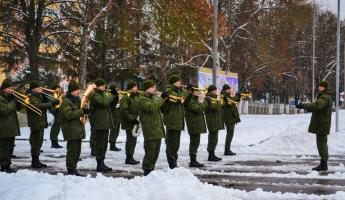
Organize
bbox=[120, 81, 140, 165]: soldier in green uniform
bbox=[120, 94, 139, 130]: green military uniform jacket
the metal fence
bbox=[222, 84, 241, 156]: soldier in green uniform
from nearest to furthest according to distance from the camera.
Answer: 1. bbox=[120, 81, 140, 165]: soldier in green uniform
2. bbox=[120, 94, 139, 130]: green military uniform jacket
3. bbox=[222, 84, 241, 156]: soldier in green uniform
4. the metal fence

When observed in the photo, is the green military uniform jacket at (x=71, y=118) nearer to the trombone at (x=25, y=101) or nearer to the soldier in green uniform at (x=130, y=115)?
the trombone at (x=25, y=101)

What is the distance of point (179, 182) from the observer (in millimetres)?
8133

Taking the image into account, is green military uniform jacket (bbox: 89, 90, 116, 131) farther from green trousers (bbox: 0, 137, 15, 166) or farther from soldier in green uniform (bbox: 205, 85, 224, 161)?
soldier in green uniform (bbox: 205, 85, 224, 161)

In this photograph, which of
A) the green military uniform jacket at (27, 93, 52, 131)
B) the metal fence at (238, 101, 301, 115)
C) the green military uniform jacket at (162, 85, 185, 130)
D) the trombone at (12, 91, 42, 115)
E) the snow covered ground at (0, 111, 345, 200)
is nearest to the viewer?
the snow covered ground at (0, 111, 345, 200)

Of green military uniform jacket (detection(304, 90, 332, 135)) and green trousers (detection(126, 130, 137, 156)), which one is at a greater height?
green military uniform jacket (detection(304, 90, 332, 135))

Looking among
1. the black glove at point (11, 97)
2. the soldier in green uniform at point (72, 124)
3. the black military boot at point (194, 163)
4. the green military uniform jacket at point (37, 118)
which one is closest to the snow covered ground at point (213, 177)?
the black military boot at point (194, 163)

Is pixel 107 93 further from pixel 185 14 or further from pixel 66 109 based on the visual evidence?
pixel 185 14

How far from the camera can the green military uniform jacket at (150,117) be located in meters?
10.2

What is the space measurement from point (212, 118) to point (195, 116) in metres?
1.01

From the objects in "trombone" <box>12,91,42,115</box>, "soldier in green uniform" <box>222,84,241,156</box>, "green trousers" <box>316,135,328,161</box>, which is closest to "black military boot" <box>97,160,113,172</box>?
"trombone" <box>12,91,42,115</box>

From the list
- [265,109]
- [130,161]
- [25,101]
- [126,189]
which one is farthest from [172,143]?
[265,109]

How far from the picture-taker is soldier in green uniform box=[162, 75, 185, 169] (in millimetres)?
11500

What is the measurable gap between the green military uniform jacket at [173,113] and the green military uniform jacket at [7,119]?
3.04 m

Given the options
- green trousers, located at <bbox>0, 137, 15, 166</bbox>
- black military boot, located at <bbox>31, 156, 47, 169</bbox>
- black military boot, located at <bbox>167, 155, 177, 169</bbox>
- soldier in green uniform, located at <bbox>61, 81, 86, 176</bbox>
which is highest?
soldier in green uniform, located at <bbox>61, 81, 86, 176</bbox>
